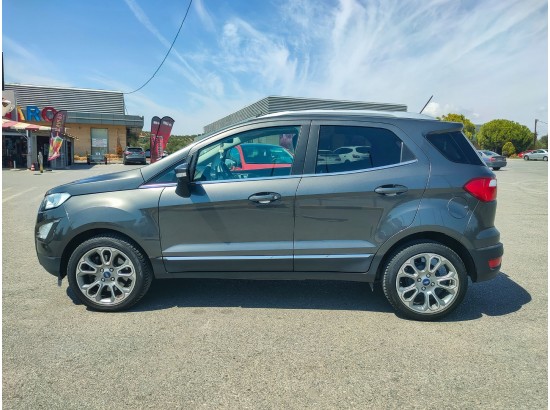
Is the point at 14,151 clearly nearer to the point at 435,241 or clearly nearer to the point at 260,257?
the point at 260,257

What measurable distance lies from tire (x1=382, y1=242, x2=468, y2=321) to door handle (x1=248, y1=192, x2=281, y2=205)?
1.20 metres

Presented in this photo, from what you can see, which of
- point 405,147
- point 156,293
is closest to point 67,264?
point 156,293

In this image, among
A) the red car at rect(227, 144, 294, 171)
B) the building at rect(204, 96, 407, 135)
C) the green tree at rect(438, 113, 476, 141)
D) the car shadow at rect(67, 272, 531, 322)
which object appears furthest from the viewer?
the green tree at rect(438, 113, 476, 141)

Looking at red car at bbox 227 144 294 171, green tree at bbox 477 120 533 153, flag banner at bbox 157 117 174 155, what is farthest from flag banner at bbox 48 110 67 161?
green tree at bbox 477 120 533 153

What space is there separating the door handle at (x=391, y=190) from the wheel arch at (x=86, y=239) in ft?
7.22

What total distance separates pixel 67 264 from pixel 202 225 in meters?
1.40

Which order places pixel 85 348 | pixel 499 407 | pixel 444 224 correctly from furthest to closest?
pixel 444 224 < pixel 85 348 < pixel 499 407

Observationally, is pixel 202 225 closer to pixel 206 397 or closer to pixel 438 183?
pixel 206 397

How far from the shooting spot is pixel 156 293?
4.07 m

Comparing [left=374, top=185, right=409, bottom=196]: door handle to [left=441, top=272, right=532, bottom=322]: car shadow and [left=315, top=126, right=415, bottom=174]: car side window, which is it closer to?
[left=315, top=126, right=415, bottom=174]: car side window

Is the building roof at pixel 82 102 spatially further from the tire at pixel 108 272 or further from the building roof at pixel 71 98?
the tire at pixel 108 272

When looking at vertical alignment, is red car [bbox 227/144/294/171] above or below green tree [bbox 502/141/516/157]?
below

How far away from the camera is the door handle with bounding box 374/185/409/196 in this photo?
3.38m

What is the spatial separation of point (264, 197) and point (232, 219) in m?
0.35
